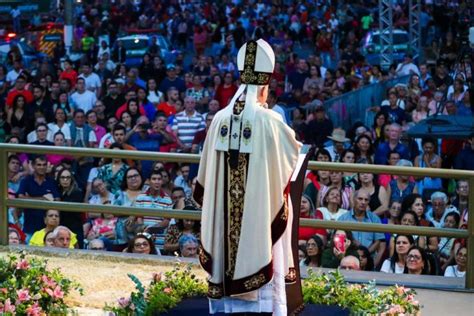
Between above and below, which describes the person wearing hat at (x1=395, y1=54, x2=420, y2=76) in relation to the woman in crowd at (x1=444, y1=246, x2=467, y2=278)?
above

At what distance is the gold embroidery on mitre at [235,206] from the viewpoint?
757 centimetres

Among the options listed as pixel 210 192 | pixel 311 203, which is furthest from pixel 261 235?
pixel 311 203

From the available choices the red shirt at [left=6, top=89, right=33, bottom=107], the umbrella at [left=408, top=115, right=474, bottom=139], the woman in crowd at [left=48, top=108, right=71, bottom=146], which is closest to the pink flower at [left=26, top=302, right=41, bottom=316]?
the umbrella at [left=408, top=115, right=474, bottom=139]

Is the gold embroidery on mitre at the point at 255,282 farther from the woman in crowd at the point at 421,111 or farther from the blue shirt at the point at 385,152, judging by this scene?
the woman in crowd at the point at 421,111

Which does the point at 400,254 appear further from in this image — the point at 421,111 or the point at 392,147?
the point at 421,111

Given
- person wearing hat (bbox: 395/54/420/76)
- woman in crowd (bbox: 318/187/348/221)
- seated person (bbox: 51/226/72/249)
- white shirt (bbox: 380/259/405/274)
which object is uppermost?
person wearing hat (bbox: 395/54/420/76)

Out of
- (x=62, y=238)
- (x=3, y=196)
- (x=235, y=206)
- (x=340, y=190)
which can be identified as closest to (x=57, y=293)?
(x=235, y=206)

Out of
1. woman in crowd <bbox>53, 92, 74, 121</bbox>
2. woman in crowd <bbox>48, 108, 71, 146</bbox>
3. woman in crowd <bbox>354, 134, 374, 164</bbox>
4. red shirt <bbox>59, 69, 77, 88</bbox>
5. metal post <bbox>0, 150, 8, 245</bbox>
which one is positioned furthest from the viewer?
red shirt <bbox>59, 69, 77, 88</bbox>

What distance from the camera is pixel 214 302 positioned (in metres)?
7.75

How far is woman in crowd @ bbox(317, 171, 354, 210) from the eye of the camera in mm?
11680

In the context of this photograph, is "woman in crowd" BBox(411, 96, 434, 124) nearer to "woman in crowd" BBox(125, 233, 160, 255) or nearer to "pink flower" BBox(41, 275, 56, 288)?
"woman in crowd" BBox(125, 233, 160, 255)

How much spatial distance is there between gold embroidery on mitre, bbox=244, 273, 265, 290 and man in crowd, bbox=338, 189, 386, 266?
355cm

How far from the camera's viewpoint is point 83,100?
64.5ft

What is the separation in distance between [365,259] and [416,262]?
2.01 feet
